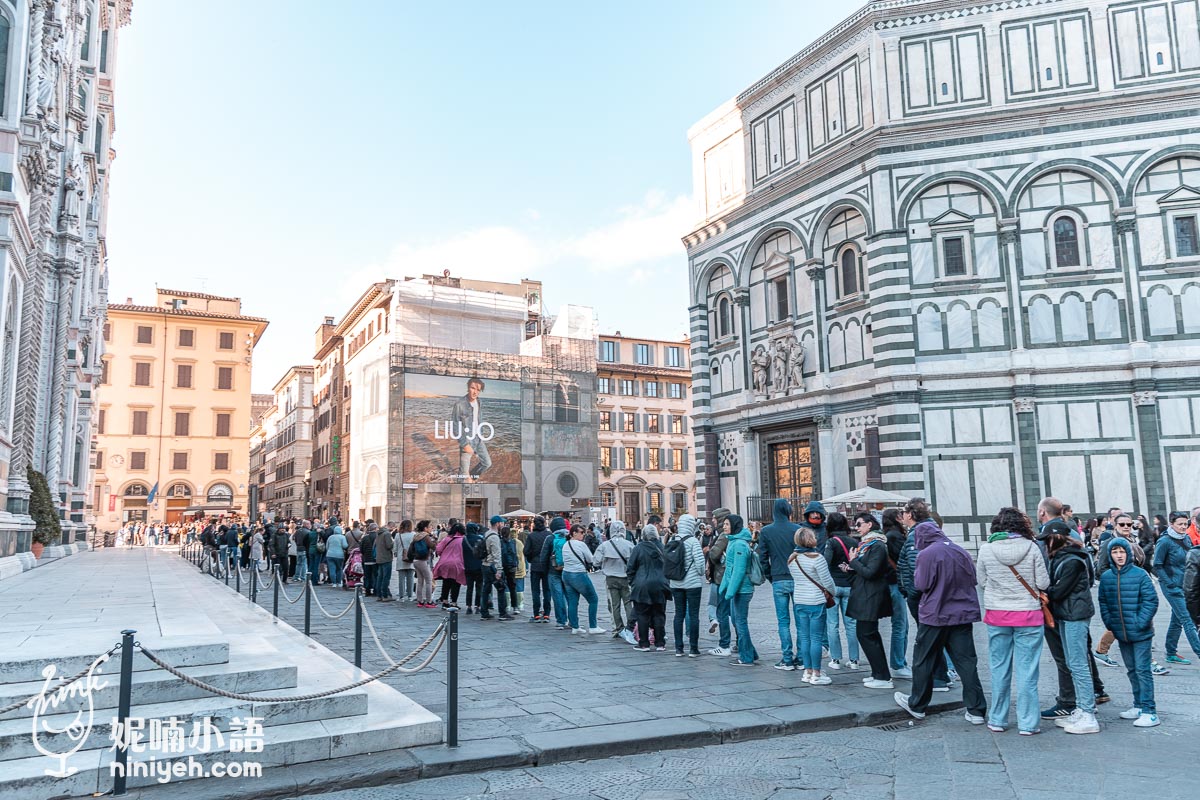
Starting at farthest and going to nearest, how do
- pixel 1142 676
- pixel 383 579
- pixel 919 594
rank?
pixel 383 579, pixel 919 594, pixel 1142 676

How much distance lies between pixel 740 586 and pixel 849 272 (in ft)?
49.6

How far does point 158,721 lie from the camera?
18.2 feet

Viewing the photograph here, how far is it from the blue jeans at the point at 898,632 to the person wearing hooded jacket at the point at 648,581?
2.49m

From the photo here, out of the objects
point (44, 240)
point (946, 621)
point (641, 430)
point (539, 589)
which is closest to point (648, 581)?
point (946, 621)

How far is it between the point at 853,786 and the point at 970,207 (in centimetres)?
1903

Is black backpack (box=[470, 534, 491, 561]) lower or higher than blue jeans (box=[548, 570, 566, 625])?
higher

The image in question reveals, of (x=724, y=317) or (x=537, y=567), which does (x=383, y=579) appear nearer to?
(x=537, y=567)

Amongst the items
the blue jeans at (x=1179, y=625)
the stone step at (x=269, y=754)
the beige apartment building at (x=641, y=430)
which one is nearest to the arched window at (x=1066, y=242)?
the blue jeans at (x=1179, y=625)

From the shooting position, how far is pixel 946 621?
21.8 ft

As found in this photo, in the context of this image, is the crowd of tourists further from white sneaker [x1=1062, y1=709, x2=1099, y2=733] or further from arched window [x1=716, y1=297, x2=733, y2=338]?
arched window [x1=716, y1=297, x2=733, y2=338]

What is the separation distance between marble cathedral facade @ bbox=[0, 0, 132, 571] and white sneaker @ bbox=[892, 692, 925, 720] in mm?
13946

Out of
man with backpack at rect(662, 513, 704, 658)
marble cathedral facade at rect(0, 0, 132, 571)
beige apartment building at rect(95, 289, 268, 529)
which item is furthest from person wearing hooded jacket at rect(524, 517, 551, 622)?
beige apartment building at rect(95, 289, 268, 529)

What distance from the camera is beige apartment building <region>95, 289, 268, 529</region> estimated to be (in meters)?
52.2

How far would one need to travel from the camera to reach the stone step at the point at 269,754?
16.1ft
